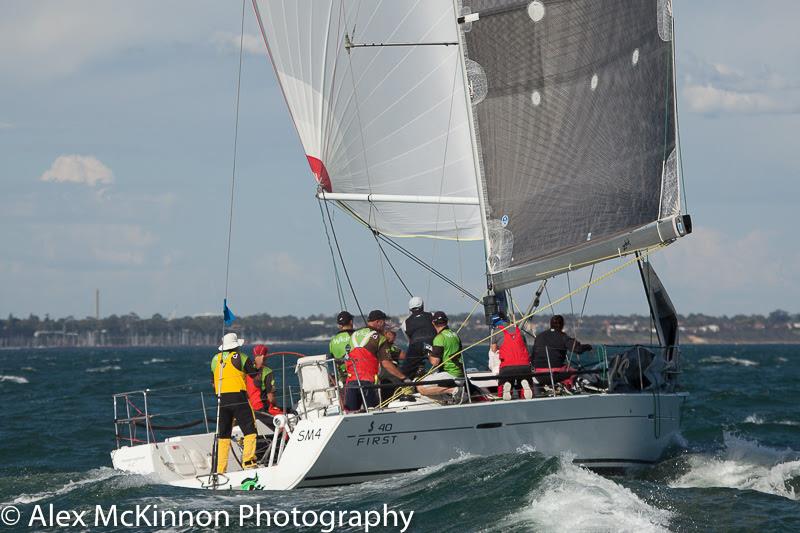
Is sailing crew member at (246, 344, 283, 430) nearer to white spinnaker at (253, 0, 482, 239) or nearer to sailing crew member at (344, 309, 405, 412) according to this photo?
sailing crew member at (344, 309, 405, 412)

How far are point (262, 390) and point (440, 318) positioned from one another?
2570 mm

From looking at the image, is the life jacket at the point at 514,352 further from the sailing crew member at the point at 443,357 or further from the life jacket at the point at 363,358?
the life jacket at the point at 363,358

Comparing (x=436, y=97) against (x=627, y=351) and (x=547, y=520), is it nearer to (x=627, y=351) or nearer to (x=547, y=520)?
(x=627, y=351)

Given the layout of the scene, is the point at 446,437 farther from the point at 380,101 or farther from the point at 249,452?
the point at 380,101

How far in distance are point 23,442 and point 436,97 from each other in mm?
9798

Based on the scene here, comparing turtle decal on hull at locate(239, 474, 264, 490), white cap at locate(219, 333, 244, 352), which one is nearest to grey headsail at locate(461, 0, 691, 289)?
white cap at locate(219, 333, 244, 352)

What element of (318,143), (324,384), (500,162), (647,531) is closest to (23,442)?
(318,143)

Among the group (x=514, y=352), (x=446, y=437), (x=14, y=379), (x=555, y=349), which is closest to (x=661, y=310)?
(x=555, y=349)

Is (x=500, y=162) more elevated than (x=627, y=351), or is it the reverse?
(x=500, y=162)

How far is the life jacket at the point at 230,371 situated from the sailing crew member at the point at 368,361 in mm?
1219

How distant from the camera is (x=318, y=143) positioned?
702 inches

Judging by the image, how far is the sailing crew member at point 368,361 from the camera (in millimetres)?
12805

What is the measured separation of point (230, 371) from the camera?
1312 cm

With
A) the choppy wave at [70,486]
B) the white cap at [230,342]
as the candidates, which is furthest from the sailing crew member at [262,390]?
the choppy wave at [70,486]
